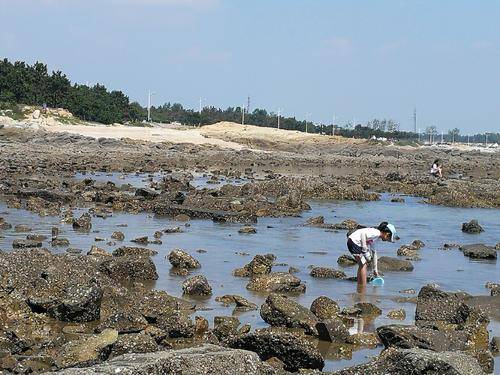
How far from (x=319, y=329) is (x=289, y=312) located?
681 millimetres

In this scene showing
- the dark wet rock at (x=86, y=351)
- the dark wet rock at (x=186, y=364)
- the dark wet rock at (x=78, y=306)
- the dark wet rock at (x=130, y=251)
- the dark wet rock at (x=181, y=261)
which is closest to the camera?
the dark wet rock at (x=186, y=364)

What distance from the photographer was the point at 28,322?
1065cm

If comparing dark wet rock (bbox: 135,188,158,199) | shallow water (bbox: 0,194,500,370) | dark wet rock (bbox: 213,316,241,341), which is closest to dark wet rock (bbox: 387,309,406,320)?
shallow water (bbox: 0,194,500,370)

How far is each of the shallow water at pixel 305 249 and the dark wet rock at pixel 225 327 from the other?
2.43ft

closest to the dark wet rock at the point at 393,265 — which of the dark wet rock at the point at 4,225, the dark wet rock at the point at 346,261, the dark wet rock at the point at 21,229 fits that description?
the dark wet rock at the point at 346,261

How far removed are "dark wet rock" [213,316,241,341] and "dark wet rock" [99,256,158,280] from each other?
11.8 ft

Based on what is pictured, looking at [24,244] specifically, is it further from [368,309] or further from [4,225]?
[368,309]

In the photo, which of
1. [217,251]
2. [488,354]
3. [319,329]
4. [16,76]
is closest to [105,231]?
[217,251]

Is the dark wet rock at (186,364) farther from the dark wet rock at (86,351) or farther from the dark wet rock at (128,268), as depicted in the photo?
the dark wet rock at (128,268)

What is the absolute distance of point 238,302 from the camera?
12.8 meters

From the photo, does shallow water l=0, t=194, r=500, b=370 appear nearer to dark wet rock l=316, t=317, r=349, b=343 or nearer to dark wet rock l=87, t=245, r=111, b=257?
dark wet rock l=316, t=317, r=349, b=343

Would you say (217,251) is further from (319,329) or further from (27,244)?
(319,329)

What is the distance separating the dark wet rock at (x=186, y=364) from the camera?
636 centimetres

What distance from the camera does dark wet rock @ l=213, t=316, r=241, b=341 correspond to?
419 inches
